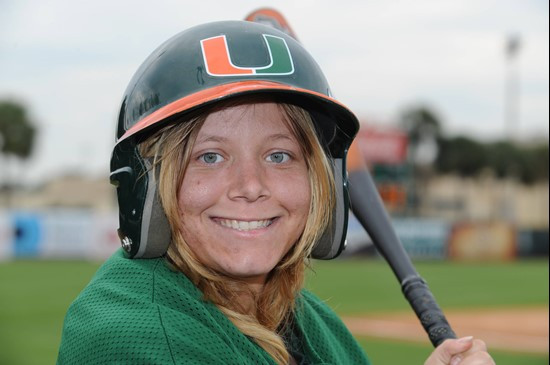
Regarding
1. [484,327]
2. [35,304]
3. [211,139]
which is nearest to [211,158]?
[211,139]

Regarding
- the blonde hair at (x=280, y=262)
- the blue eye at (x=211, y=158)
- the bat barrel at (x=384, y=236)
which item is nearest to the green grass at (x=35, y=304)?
the bat barrel at (x=384, y=236)

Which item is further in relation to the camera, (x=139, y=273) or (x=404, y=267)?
(x=404, y=267)

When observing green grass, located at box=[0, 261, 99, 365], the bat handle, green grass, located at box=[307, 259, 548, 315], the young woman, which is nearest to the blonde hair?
the young woman

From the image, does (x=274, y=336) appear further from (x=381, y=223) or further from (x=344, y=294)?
(x=344, y=294)

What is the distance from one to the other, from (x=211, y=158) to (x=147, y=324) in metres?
0.44

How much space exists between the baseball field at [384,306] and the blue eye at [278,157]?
3427 mm

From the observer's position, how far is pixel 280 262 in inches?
83.1

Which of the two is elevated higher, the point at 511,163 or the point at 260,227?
the point at 260,227

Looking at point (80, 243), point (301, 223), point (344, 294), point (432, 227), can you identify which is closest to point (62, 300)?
point (344, 294)

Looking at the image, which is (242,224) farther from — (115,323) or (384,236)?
(384,236)

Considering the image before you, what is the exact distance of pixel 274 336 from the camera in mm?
1840

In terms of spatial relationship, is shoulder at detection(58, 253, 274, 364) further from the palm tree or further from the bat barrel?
the palm tree

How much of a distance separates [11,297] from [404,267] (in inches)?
471

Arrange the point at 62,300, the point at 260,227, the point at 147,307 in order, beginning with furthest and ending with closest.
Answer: the point at 62,300 < the point at 260,227 < the point at 147,307
